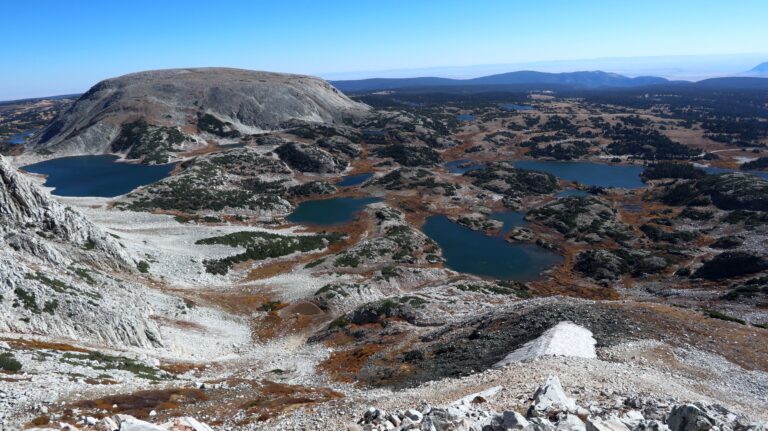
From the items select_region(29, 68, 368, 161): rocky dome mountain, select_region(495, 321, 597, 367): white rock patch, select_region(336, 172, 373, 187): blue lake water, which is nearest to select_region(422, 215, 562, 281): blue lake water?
select_region(495, 321, 597, 367): white rock patch

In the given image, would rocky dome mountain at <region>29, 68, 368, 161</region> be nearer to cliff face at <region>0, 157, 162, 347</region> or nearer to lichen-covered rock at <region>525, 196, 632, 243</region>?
cliff face at <region>0, 157, 162, 347</region>

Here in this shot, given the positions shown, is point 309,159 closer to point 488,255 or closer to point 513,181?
point 513,181

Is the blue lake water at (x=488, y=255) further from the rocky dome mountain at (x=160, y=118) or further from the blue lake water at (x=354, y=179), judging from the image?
the rocky dome mountain at (x=160, y=118)

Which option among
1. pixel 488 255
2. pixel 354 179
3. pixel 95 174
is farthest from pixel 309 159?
pixel 488 255

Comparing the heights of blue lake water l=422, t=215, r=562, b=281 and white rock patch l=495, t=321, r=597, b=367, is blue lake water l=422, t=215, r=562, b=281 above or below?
below

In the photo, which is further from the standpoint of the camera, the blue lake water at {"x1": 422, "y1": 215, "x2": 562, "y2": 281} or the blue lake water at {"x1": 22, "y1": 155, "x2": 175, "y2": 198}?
the blue lake water at {"x1": 22, "y1": 155, "x2": 175, "y2": 198}

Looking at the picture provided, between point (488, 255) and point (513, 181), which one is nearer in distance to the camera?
point (488, 255)

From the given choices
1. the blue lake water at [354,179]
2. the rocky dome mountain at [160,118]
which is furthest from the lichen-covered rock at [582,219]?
the rocky dome mountain at [160,118]

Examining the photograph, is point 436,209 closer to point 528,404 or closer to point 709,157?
point 528,404
